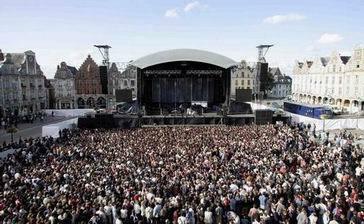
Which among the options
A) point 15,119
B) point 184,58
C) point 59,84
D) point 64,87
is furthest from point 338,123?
point 59,84

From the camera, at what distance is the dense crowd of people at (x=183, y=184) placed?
11.9 meters

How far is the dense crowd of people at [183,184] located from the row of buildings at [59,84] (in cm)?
2234

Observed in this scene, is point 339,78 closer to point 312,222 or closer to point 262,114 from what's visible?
point 262,114

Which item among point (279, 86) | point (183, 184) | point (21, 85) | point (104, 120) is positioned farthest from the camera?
point (279, 86)

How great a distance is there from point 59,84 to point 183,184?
6775 cm

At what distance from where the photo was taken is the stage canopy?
43562 millimetres

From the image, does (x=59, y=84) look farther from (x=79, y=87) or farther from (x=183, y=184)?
(x=183, y=184)

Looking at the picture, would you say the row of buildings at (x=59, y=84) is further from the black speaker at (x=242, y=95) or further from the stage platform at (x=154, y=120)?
the black speaker at (x=242, y=95)

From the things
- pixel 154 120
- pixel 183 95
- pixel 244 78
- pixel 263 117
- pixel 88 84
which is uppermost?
pixel 244 78

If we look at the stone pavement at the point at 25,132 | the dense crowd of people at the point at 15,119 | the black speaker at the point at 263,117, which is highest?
the black speaker at the point at 263,117

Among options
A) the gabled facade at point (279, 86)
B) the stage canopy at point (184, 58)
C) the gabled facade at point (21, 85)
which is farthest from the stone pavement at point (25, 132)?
the gabled facade at point (279, 86)

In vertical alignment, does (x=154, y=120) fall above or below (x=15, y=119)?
above

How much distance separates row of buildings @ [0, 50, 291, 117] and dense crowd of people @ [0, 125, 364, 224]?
22345 mm

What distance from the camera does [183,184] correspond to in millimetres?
14648
